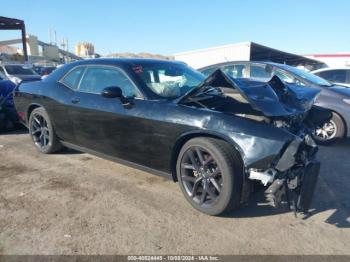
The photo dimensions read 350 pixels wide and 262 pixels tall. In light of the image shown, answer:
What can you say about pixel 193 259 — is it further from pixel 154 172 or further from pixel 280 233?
pixel 154 172

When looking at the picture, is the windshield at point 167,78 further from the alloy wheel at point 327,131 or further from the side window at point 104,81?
the alloy wheel at point 327,131

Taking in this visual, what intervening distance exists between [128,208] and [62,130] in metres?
2.01

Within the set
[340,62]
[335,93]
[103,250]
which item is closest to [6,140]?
[103,250]

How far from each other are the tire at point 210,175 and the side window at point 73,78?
6.91ft

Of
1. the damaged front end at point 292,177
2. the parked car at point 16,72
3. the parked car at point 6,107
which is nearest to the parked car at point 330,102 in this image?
the damaged front end at point 292,177

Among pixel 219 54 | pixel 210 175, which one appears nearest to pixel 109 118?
pixel 210 175

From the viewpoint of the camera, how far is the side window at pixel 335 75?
27.9ft

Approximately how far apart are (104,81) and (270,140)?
234cm

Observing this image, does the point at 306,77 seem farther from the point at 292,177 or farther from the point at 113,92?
the point at 113,92

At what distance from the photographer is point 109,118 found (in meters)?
4.09

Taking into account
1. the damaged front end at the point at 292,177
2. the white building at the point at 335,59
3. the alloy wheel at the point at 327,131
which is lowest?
the alloy wheel at the point at 327,131

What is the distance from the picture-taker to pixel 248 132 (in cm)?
302

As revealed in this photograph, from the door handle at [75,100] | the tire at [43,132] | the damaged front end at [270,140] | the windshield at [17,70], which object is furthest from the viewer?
the windshield at [17,70]

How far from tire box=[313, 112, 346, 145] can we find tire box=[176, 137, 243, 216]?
3606mm
